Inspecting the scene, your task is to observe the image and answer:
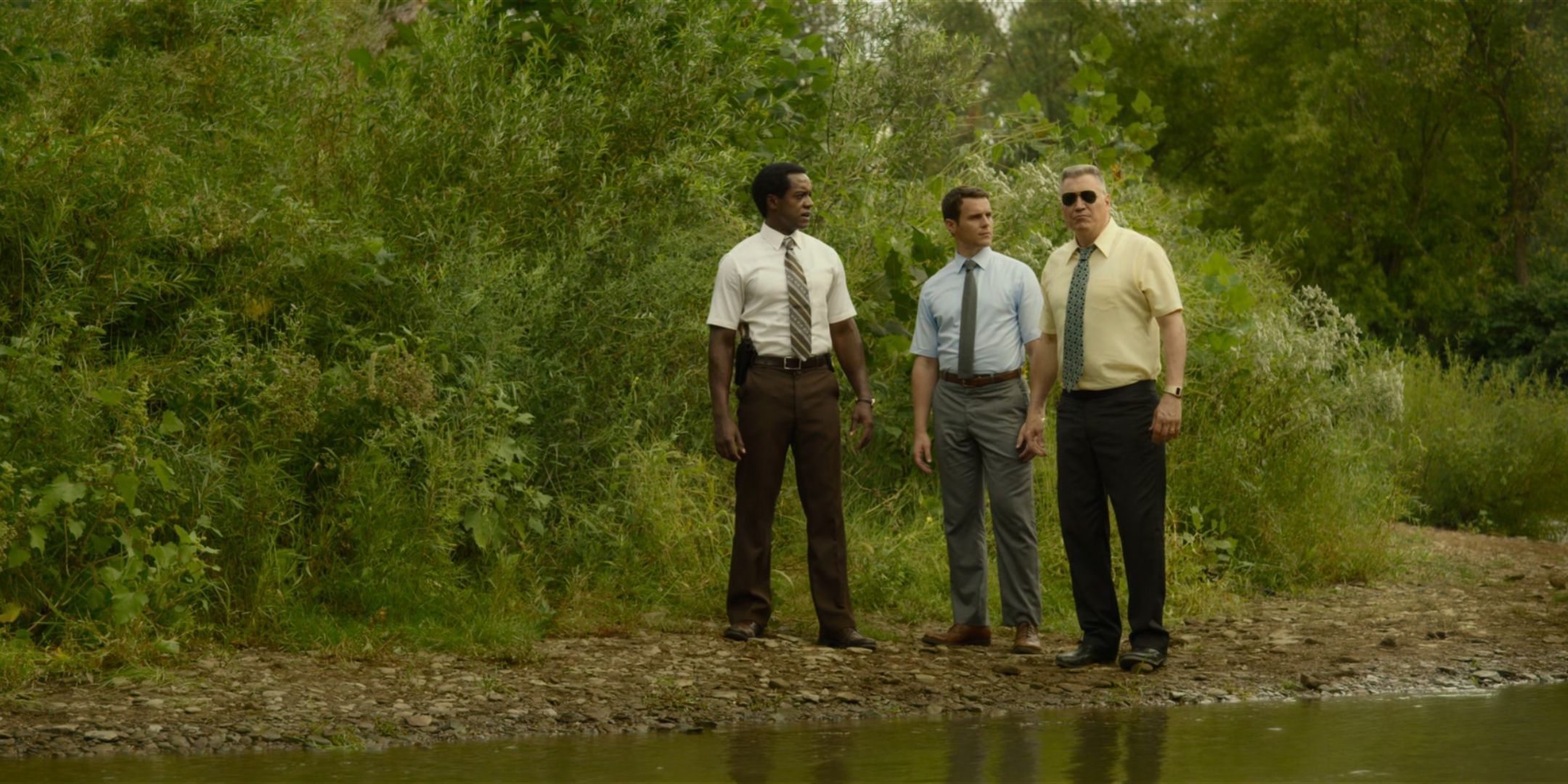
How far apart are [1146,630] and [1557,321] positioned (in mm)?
21147

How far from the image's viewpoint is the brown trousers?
7.73m

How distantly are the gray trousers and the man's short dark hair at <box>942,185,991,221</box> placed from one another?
802mm

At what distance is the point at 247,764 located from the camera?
5500 mm

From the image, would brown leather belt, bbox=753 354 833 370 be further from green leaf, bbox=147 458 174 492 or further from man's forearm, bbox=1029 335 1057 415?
green leaf, bbox=147 458 174 492

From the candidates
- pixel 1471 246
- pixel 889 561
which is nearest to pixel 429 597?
pixel 889 561

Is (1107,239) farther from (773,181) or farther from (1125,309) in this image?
(773,181)

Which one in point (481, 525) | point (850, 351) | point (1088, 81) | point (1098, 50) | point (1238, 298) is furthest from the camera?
point (1088, 81)

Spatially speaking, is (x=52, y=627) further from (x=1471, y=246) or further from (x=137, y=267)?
(x=1471, y=246)

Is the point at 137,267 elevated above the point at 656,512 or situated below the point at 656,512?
above

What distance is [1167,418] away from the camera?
7.00 m

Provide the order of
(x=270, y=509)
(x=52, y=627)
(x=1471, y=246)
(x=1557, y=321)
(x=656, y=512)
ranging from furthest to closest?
(x=1471, y=246), (x=1557, y=321), (x=656, y=512), (x=270, y=509), (x=52, y=627)

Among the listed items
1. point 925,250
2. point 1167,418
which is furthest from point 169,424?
point 925,250

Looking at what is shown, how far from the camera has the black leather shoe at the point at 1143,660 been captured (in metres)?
7.25

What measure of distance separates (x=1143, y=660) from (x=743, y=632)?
72.5 inches
